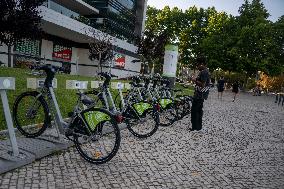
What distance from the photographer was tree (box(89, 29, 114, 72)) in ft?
126

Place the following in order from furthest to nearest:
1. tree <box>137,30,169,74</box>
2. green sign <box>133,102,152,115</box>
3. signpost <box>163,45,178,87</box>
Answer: tree <box>137,30,169,74</box> → signpost <box>163,45,178,87</box> → green sign <box>133,102,152,115</box>

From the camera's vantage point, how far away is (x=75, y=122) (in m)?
5.38

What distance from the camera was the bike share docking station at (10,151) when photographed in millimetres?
4609

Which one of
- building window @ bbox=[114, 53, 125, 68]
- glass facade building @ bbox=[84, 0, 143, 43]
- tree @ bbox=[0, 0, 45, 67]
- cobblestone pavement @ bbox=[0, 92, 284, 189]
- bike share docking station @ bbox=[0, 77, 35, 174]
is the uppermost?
glass facade building @ bbox=[84, 0, 143, 43]

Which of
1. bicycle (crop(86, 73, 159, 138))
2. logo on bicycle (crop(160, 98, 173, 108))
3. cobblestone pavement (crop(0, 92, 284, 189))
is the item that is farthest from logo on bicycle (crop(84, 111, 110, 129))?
logo on bicycle (crop(160, 98, 173, 108))

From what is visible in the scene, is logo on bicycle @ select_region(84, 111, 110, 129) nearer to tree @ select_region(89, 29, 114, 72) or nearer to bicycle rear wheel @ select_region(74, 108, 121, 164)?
bicycle rear wheel @ select_region(74, 108, 121, 164)

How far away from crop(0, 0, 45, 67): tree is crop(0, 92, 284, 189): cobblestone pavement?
13911mm

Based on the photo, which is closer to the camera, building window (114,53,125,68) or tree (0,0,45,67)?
tree (0,0,45,67)

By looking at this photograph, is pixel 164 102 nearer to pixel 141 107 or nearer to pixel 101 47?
pixel 141 107

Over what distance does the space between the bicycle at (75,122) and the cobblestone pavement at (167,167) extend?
0.28 meters

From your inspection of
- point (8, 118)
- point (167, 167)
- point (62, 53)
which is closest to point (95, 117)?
point (8, 118)

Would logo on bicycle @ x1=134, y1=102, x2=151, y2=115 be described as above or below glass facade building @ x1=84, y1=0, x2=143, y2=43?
below

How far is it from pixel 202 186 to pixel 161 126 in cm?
480

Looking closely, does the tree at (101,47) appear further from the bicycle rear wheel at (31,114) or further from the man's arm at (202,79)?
the bicycle rear wheel at (31,114)
